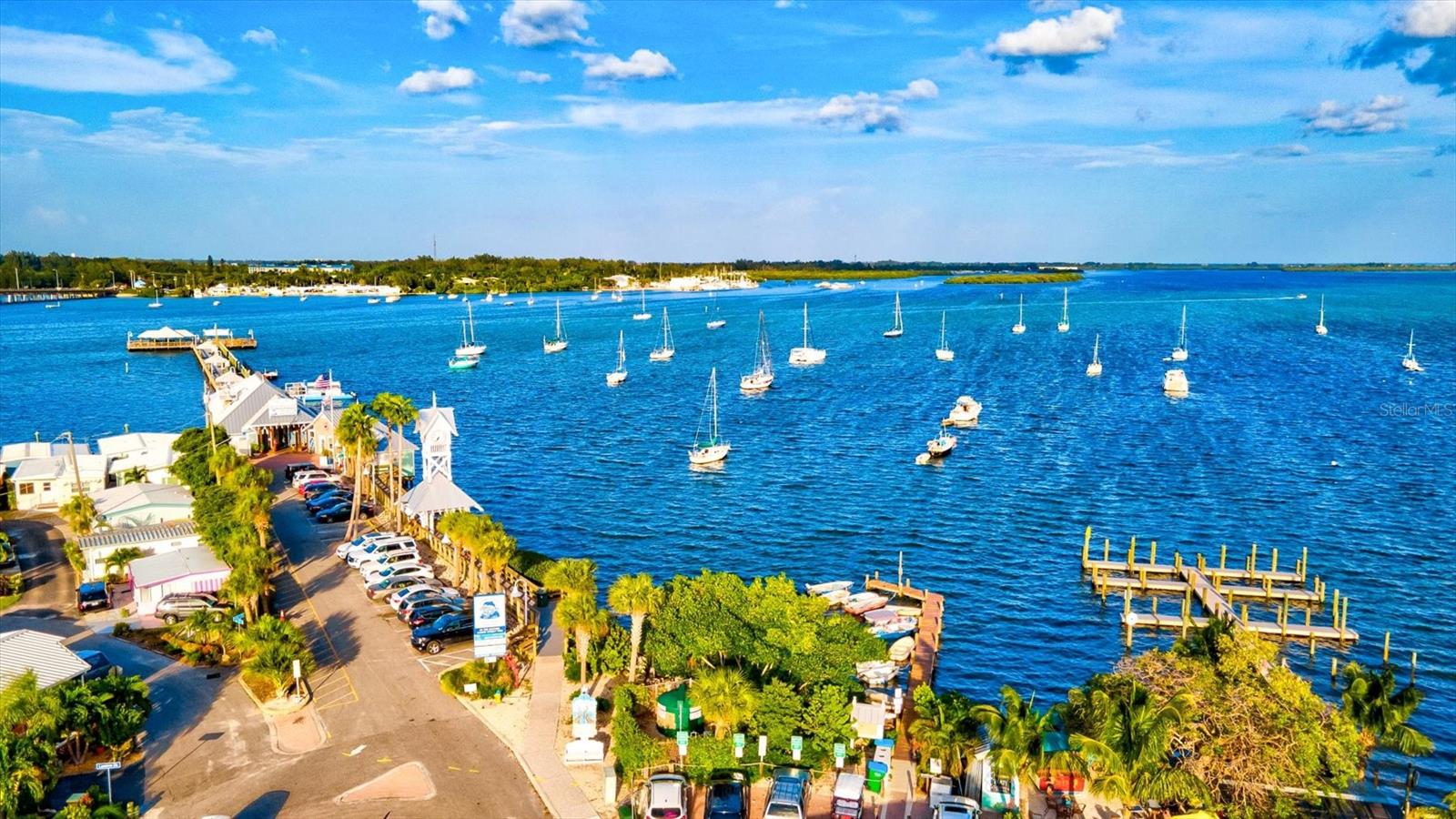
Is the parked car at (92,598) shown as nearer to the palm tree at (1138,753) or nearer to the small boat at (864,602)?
the small boat at (864,602)

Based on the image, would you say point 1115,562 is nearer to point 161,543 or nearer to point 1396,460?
point 1396,460

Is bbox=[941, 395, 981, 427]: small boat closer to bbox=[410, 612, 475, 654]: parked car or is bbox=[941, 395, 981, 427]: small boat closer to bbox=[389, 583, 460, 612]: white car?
bbox=[389, 583, 460, 612]: white car

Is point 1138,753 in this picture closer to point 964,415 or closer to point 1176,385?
point 964,415

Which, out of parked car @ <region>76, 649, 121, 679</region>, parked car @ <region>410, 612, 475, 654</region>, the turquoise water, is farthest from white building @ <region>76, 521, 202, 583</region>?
the turquoise water

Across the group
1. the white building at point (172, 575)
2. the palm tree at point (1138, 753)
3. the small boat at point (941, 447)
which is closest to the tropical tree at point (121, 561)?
the white building at point (172, 575)

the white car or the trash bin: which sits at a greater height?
the white car
